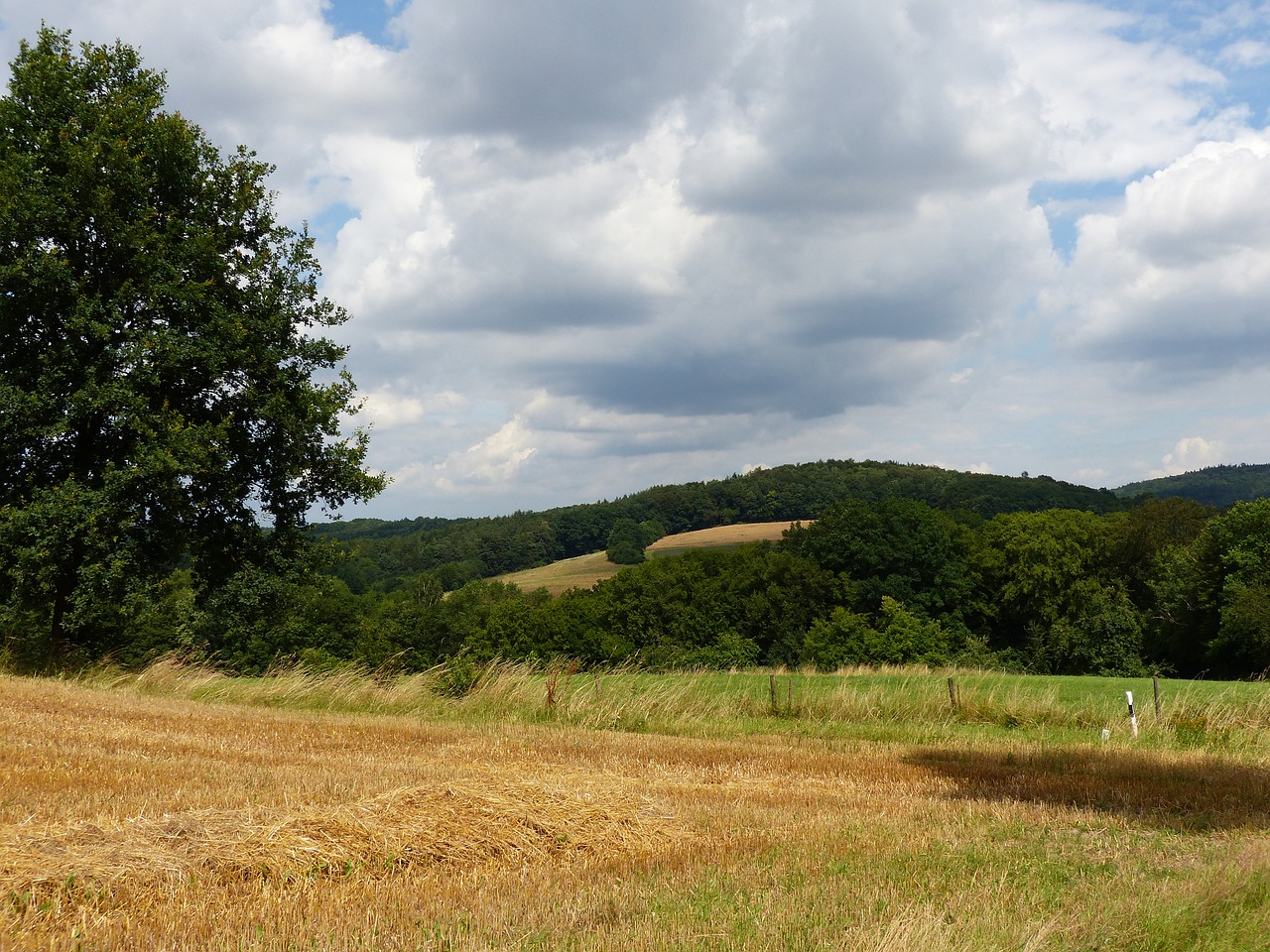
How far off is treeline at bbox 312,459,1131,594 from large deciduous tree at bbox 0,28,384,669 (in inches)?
3387

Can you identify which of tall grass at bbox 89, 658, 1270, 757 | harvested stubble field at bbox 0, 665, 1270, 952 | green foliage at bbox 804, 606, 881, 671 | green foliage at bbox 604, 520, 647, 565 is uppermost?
green foliage at bbox 604, 520, 647, 565

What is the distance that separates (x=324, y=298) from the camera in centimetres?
2595

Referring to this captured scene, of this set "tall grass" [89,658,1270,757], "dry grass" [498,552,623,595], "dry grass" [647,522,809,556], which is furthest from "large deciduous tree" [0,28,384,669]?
"dry grass" [647,522,809,556]

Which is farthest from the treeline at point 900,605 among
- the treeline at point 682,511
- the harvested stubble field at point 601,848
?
the harvested stubble field at point 601,848

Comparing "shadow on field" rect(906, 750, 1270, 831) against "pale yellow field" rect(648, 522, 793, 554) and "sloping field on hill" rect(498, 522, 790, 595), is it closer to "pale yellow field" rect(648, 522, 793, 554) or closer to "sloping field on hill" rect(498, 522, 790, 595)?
"sloping field on hill" rect(498, 522, 790, 595)

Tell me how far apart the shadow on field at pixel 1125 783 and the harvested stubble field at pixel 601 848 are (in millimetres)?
70

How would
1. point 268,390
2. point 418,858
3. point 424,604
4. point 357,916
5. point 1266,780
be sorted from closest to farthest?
point 357,916 → point 418,858 → point 1266,780 → point 268,390 → point 424,604

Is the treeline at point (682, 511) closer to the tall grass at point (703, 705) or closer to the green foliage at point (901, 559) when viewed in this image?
the green foliage at point (901, 559)

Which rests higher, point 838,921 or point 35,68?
point 35,68

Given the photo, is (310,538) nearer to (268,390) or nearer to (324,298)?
(268,390)

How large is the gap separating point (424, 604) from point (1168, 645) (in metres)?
63.5

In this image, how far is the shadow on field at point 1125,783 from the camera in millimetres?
9766

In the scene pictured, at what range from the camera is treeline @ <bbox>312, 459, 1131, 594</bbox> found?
374 ft

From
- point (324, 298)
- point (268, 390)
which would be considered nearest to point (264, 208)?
point (324, 298)
